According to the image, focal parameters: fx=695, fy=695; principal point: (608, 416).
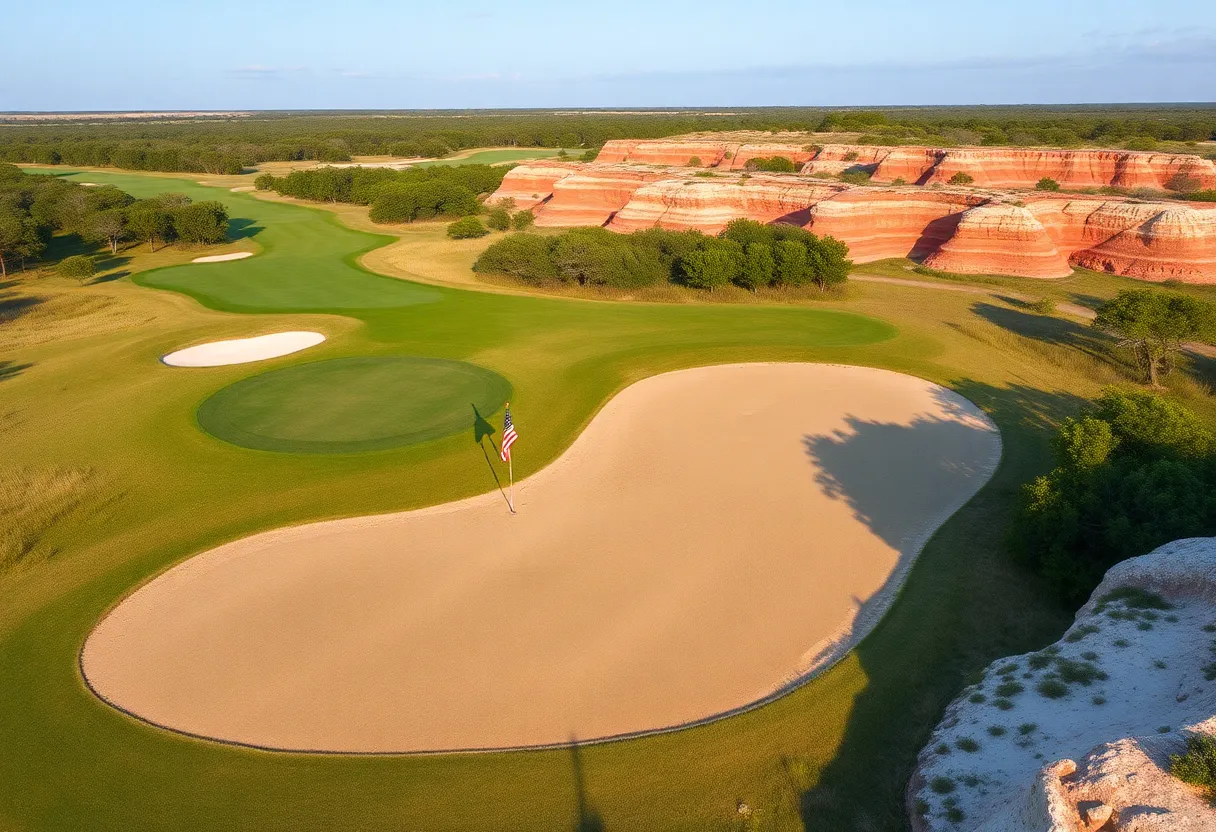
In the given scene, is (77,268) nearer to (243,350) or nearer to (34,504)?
(243,350)

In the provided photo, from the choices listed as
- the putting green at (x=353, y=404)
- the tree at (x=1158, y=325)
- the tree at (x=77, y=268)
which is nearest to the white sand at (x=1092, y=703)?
the putting green at (x=353, y=404)

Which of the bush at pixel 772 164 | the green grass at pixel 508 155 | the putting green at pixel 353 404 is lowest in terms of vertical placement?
the putting green at pixel 353 404

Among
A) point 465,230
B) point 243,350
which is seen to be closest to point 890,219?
point 465,230

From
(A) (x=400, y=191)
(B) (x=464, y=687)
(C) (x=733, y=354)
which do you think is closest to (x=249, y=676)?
(B) (x=464, y=687)

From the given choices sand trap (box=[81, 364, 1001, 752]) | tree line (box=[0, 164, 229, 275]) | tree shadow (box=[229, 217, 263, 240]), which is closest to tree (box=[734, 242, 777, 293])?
sand trap (box=[81, 364, 1001, 752])

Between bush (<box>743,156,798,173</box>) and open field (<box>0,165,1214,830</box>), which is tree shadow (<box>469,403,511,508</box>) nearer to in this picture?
open field (<box>0,165,1214,830</box>)

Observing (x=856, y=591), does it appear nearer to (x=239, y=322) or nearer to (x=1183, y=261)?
(x=239, y=322)

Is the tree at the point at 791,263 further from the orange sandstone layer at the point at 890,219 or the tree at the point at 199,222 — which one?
the tree at the point at 199,222

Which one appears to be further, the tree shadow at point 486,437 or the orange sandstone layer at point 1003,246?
the orange sandstone layer at point 1003,246
